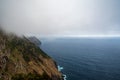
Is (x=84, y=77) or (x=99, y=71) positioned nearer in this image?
(x=84, y=77)

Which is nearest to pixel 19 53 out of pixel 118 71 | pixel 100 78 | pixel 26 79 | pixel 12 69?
pixel 12 69

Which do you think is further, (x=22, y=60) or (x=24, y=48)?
(x=24, y=48)

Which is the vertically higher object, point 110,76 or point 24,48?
point 24,48

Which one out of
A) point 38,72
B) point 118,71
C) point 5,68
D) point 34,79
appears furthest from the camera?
point 118,71

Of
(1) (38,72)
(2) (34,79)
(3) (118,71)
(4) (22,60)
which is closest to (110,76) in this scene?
(3) (118,71)

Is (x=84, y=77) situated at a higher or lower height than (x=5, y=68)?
lower

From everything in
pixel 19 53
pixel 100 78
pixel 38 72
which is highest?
pixel 19 53

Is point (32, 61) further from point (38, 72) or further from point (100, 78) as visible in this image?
point (100, 78)

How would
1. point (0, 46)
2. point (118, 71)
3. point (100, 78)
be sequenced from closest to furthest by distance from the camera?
point (0, 46), point (100, 78), point (118, 71)

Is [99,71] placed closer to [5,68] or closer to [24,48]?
[24,48]
